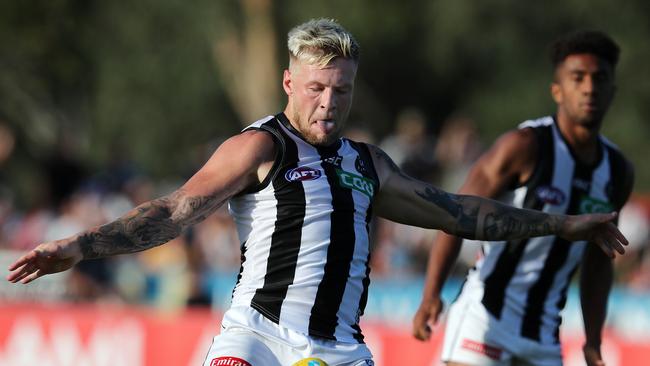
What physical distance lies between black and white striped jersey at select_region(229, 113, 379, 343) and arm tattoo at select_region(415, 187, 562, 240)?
55 centimetres

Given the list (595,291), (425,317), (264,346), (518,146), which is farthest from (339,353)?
(595,291)

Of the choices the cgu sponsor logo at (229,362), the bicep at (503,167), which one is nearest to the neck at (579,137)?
the bicep at (503,167)

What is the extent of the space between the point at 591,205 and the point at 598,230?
1.22 metres

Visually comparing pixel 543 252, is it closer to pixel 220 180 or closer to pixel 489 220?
pixel 489 220

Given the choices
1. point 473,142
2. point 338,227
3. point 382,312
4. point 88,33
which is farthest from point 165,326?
point 88,33

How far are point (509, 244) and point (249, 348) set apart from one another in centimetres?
230

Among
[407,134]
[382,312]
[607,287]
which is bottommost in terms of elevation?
[382,312]

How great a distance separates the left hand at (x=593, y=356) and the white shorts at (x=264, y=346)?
2.26 meters

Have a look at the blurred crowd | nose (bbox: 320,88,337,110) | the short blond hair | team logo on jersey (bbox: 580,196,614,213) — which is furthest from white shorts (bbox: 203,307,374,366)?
the blurred crowd

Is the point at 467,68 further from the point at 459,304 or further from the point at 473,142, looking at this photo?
the point at 459,304

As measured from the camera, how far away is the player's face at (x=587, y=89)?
286 inches

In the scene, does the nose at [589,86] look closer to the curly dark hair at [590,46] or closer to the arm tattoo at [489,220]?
the curly dark hair at [590,46]

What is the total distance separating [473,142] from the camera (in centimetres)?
1606

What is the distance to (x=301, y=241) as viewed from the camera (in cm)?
575
